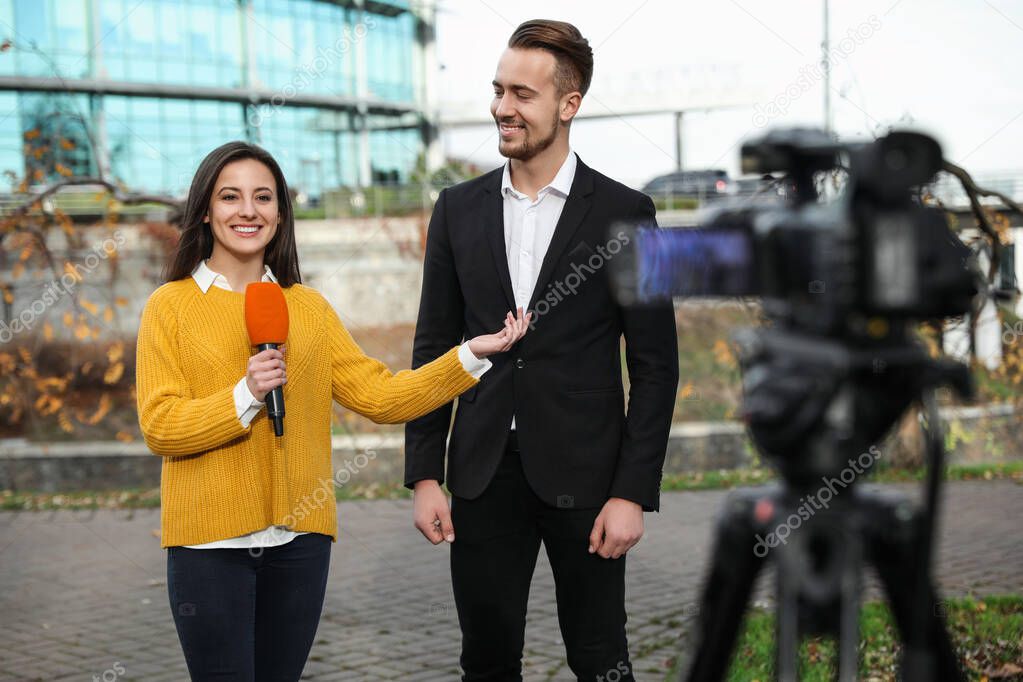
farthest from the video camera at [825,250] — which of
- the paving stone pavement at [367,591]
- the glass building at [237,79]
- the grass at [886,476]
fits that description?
→ the glass building at [237,79]

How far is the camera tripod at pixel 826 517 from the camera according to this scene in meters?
1.67

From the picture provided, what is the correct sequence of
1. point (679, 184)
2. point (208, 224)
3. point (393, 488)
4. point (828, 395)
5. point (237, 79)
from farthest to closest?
point (237, 79)
point (679, 184)
point (393, 488)
point (208, 224)
point (828, 395)

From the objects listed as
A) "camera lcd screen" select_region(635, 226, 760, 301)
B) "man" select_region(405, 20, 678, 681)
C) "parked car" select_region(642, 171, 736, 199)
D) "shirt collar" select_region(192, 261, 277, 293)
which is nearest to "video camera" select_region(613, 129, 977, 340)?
"camera lcd screen" select_region(635, 226, 760, 301)

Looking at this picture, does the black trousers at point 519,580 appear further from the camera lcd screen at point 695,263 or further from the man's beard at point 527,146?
the camera lcd screen at point 695,263

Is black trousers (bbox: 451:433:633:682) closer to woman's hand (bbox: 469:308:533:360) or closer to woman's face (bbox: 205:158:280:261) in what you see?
woman's hand (bbox: 469:308:533:360)

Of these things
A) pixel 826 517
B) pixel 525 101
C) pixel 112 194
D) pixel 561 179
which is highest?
A: pixel 112 194

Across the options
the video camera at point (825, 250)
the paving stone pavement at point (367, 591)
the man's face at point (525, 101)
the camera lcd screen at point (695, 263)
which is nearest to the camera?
the video camera at point (825, 250)

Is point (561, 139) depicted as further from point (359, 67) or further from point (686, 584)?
point (359, 67)

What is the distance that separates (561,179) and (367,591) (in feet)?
15.3

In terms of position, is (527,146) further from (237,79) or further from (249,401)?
(237,79)

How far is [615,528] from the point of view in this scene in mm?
3373

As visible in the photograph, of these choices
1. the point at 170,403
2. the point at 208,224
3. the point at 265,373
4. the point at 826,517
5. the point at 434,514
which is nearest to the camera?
the point at 826,517

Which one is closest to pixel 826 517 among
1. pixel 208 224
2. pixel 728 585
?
pixel 728 585

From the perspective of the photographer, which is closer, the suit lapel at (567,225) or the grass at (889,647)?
the suit lapel at (567,225)
